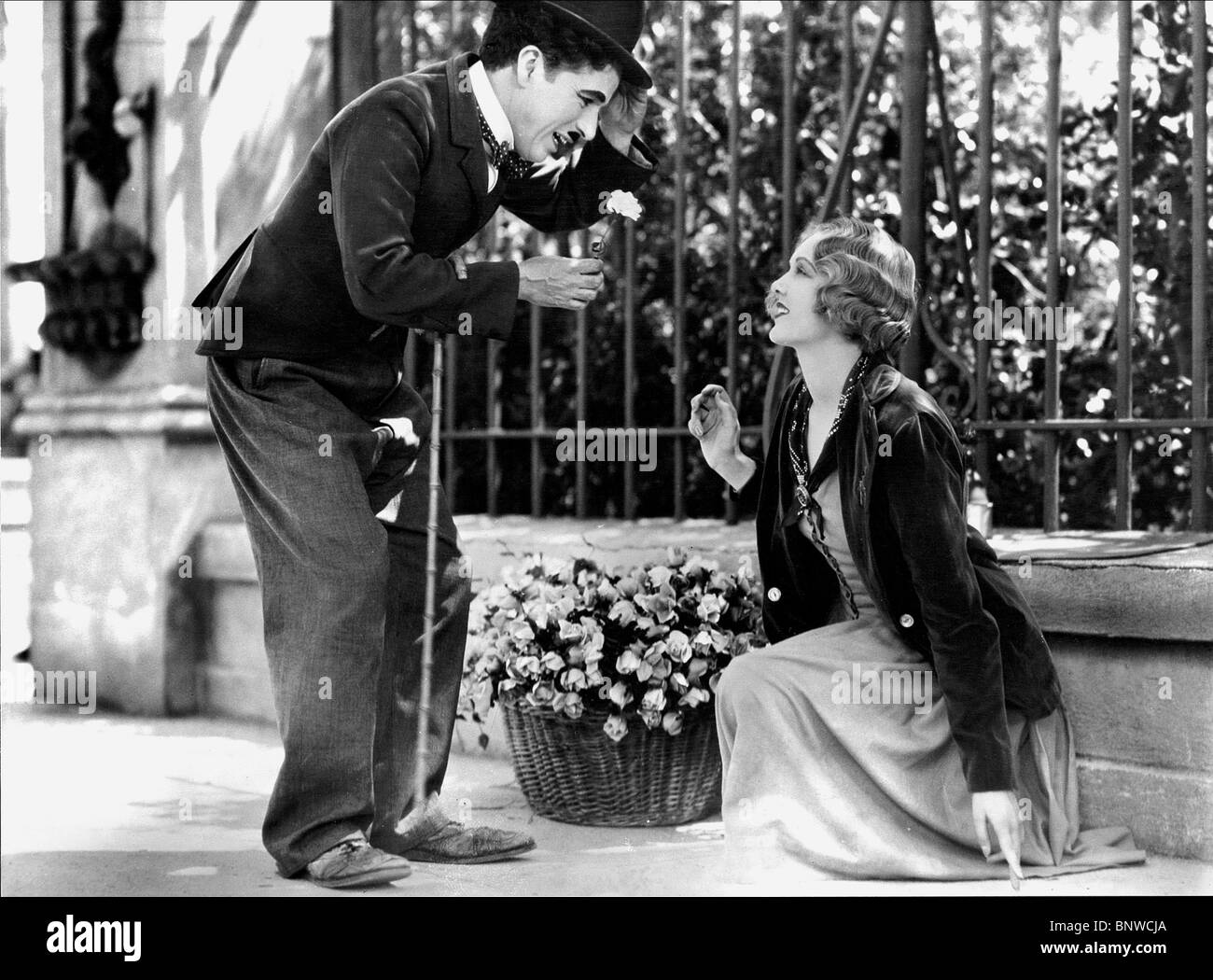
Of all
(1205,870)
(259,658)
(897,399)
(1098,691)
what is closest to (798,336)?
(897,399)

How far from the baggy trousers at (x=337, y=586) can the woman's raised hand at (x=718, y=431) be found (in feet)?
1.73

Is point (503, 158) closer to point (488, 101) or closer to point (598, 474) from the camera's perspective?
point (488, 101)

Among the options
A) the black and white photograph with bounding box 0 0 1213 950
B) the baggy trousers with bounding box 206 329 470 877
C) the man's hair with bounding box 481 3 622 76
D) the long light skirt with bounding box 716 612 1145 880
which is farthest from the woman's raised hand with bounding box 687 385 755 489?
the man's hair with bounding box 481 3 622 76

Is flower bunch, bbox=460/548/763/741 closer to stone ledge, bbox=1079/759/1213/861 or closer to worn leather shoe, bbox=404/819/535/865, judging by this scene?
worn leather shoe, bbox=404/819/535/865

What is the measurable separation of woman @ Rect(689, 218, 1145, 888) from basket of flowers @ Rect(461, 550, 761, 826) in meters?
0.37

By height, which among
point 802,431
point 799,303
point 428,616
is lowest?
point 428,616

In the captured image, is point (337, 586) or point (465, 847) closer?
point (337, 586)

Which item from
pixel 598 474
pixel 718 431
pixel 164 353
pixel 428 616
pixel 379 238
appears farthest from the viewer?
pixel 598 474

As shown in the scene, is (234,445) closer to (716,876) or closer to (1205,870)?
(716,876)

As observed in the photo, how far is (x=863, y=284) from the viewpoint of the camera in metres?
2.70

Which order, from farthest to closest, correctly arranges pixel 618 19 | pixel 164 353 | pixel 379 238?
pixel 164 353, pixel 618 19, pixel 379 238

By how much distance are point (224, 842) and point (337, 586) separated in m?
0.73

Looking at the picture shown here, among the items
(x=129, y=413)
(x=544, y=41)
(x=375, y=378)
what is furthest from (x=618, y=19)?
(x=129, y=413)
